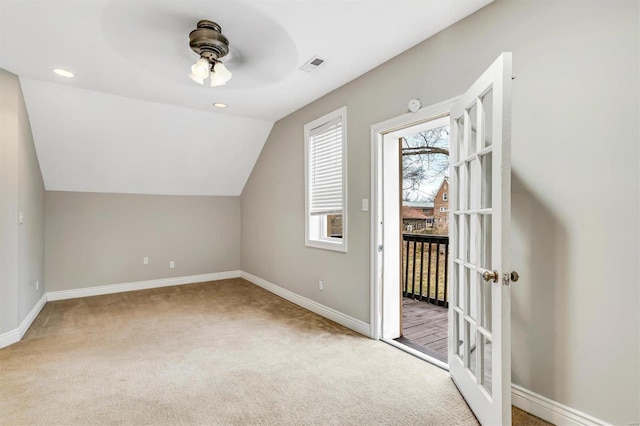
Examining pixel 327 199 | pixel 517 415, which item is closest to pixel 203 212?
pixel 327 199

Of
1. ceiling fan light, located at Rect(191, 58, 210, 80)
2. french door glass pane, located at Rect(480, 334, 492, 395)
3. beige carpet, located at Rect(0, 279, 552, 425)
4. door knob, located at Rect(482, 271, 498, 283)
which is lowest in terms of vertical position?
beige carpet, located at Rect(0, 279, 552, 425)

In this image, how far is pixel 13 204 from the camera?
290 centimetres

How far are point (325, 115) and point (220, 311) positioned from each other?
268cm

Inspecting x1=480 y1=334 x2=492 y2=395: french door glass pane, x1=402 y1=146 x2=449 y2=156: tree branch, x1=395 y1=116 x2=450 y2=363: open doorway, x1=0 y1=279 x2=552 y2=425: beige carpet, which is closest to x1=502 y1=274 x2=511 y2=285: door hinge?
x1=480 y1=334 x2=492 y2=395: french door glass pane

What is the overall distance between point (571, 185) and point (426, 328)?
2152mm

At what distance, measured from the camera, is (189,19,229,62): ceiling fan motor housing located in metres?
2.17

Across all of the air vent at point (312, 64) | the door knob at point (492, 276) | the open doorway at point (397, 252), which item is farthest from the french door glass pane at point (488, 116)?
the air vent at point (312, 64)

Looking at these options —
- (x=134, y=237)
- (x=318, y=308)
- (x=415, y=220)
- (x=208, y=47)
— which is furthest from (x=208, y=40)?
(x=134, y=237)

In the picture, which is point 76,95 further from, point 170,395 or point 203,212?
point 170,395

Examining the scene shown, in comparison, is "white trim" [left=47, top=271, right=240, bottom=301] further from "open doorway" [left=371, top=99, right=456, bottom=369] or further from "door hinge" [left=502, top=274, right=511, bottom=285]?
"door hinge" [left=502, top=274, right=511, bottom=285]

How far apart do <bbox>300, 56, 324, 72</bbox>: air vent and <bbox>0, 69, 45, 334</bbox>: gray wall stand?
2.75 m

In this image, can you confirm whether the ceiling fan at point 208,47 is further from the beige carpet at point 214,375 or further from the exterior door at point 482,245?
the beige carpet at point 214,375

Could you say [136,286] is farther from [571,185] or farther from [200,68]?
[571,185]

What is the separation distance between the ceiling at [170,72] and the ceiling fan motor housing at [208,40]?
6 cm
